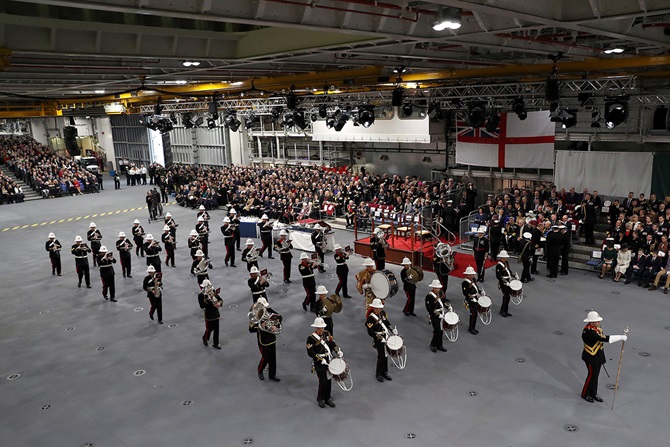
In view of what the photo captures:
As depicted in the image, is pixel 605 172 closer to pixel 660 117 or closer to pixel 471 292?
pixel 660 117

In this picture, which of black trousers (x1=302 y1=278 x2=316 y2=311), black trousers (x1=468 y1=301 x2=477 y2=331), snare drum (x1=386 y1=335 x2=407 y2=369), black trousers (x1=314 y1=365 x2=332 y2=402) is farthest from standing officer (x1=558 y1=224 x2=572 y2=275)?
→ black trousers (x1=314 y1=365 x2=332 y2=402)

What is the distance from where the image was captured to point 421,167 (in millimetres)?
28672

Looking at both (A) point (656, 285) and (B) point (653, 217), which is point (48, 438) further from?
(B) point (653, 217)

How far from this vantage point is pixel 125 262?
16828 mm

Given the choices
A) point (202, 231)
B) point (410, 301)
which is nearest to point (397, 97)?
point (410, 301)

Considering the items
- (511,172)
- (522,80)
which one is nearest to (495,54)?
(522,80)

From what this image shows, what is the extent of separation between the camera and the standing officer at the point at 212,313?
11.0 metres

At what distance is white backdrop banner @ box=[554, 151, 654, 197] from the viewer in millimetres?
19000

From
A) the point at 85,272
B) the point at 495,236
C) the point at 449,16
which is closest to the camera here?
the point at 449,16

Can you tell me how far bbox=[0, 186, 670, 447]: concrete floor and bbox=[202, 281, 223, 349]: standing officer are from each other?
1.17 feet

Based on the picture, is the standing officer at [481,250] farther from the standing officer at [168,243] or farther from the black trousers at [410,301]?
the standing officer at [168,243]

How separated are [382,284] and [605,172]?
12.9 meters

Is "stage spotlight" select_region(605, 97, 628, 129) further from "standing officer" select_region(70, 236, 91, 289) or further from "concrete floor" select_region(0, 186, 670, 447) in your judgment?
"standing officer" select_region(70, 236, 91, 289)

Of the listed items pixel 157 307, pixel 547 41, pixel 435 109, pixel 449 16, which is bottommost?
pixel 157 307
